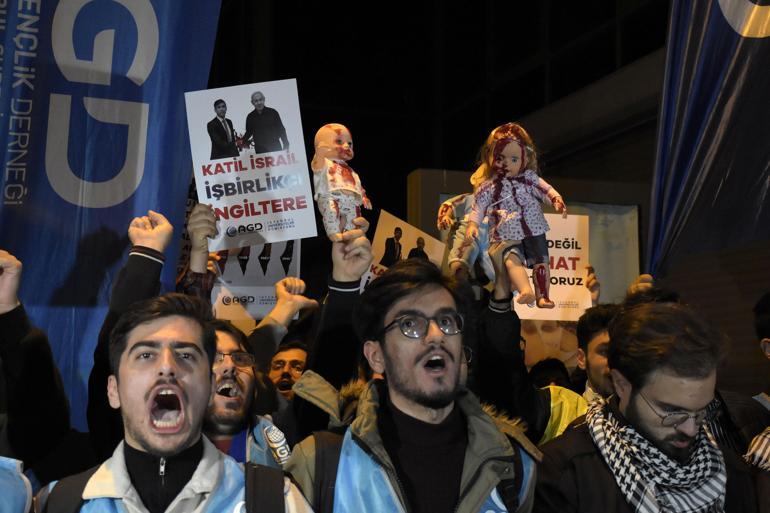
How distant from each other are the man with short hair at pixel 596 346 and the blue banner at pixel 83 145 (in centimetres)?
169

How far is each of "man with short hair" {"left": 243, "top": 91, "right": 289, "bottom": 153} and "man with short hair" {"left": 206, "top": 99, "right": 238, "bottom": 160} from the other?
0.07 m

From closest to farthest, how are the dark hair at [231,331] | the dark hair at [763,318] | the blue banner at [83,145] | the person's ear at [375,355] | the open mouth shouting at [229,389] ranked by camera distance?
the person's ear at [375,355], the open mouth shouting at [229,389], the dark hair at [231,331], the blue banner at [83,145], the dark hair at [763,318]

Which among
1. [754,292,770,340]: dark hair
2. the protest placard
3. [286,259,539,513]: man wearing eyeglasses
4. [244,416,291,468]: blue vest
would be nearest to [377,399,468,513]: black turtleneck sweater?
[286,259,539,513]: man wearing eyeglasses

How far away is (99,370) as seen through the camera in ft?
10.6

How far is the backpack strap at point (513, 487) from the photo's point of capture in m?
2.79

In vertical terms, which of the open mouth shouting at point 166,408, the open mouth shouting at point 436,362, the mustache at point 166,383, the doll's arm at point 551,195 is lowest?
the open mouth shouting at point 166,408

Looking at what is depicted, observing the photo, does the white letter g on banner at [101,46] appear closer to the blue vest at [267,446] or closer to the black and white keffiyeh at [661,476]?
the blue vest at [267,446]

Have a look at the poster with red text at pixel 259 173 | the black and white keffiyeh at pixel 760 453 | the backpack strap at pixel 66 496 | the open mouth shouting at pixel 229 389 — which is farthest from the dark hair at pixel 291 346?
the black and white keffiyeh at pixel 760 453

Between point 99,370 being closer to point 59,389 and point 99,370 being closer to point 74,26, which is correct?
point 59,389

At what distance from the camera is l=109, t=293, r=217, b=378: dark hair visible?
2658 millimetres

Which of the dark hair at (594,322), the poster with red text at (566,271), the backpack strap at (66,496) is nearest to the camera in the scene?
the backpack strap at (66,496)

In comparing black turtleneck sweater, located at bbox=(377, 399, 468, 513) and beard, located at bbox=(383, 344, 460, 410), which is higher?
beard, located at bbox=(383, 344, 460, 410)

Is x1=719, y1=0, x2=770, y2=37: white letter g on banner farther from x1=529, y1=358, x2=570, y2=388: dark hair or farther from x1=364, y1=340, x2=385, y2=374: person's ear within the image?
x1=364, y1=340, x2=385, y2=374: person's ear

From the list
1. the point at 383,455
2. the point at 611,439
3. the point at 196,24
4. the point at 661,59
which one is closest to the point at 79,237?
the point at 196,24
